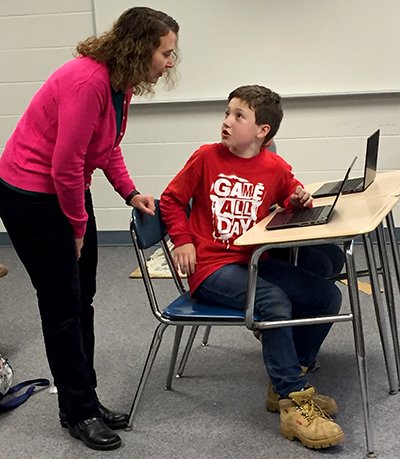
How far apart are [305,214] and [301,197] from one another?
0.11m

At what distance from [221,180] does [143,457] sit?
84 cm

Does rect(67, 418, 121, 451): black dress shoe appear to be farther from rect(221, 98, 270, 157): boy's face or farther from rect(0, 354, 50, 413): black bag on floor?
rect(221, 98, 270, 157): boy's face

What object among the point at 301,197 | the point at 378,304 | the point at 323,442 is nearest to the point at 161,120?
the point at 301,197

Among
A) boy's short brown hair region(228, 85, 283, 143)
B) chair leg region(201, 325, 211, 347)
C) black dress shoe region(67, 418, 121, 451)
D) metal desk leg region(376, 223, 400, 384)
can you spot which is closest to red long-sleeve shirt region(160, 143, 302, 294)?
boy's short brown hair region(228, 85, 283, 143)

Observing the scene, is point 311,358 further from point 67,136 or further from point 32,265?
point 67,136

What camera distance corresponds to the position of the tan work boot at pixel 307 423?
1736 mm

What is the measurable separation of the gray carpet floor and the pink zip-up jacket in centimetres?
66

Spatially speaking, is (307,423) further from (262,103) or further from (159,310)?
(262,103)

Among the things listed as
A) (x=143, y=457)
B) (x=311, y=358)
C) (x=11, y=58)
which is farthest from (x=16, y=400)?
(x=11, y=58)

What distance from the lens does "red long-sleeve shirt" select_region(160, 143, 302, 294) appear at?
1.93 meters

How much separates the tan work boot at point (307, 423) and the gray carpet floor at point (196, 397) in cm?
4

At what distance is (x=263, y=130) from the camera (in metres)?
1.99

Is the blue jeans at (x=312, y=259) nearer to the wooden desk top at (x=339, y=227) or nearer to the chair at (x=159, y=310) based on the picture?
the wooden desk top at (x=339, y=227)

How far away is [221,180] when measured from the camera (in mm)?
1948
